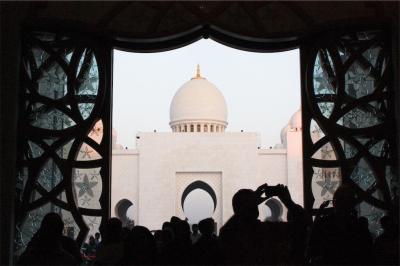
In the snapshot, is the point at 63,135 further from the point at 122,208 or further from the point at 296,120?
the point at 296,120

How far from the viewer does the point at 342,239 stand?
250cm

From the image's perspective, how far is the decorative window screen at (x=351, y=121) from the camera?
4.81 metres

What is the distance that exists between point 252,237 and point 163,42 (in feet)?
9.94

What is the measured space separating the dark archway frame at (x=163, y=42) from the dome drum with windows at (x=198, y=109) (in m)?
16.4

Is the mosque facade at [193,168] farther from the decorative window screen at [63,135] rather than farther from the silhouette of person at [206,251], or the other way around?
the silhouette of person at [206,251]

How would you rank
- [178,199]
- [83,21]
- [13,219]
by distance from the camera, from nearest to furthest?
[13,219] < [83,21] < [178,199]

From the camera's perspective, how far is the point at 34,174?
4797mm

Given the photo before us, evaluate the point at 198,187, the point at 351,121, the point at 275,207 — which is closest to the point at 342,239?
the point at 351,121

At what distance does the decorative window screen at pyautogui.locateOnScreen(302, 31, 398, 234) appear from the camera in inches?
189

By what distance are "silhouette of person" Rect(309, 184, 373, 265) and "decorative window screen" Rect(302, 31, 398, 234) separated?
2.32 metres

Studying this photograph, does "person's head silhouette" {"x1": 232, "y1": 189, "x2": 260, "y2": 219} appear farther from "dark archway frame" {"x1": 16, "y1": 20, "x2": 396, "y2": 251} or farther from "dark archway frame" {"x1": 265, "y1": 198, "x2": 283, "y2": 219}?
"dark archway frame" {"x1": 265, "y1": 198, "x2": 283, "y2": 219}

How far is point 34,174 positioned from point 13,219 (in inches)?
16.1

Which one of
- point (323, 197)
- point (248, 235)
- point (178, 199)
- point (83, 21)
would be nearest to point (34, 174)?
point (83, 21)

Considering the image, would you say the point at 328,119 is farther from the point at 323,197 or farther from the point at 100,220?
the point at 100,220
